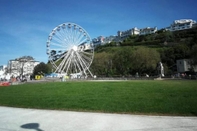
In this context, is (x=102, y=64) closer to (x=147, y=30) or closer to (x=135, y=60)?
(x=135, y=60)

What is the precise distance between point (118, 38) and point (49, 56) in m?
132

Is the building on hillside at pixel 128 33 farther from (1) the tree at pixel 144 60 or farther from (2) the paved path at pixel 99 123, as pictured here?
(2) the paved path at pixel 99 123

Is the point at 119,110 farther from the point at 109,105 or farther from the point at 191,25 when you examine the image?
the point at 191,25

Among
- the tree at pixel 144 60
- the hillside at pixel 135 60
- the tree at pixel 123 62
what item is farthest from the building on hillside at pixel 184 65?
the tree at pixel 123 62

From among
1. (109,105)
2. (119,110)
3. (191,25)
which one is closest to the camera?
(119,110)

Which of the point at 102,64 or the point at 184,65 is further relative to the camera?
the point at 102,64

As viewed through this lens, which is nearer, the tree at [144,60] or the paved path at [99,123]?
the paved path at [99,123]

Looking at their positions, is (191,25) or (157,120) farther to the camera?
(191,25)

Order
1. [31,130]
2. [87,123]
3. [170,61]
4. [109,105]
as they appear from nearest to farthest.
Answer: [31,130]
[87,123]
[109,105]
[170,61]

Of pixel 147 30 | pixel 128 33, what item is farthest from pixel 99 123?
pixel 128 33

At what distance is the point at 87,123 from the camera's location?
8.24 meters

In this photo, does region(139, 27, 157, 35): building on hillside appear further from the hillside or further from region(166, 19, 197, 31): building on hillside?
the hillside

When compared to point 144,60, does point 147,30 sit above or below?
above

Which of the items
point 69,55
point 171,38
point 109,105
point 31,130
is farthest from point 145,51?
point 31,130
